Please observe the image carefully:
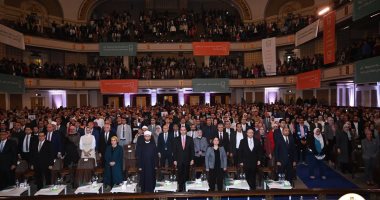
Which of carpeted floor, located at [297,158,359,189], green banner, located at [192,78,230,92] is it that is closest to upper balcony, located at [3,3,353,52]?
green banner, located at [192,78,230,92]

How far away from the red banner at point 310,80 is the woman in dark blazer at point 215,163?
10.3 m

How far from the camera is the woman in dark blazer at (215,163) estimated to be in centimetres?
830

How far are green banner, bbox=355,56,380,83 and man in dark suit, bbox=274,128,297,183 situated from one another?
194 inches

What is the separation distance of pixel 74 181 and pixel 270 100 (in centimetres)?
2506

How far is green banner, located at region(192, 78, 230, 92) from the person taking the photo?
23891 millimetres

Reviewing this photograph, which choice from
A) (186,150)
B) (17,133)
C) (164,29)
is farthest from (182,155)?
(164,29)

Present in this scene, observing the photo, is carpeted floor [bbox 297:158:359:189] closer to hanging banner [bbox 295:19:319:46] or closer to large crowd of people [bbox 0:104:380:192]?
large crowd of people [bbox 0:104:380:192]

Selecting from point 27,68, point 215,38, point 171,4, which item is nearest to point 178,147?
point 27,68

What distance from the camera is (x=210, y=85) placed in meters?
24.1

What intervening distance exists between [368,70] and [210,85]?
41.9ft

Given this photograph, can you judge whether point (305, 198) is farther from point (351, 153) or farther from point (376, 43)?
point (376, 43)

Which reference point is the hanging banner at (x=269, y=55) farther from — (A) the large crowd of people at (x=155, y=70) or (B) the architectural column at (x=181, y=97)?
(B) the architectural column at (x=181, y=97)

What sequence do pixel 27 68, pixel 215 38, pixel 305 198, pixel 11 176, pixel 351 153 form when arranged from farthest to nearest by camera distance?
1. pixel 215 38
2. pixel 27 68
3. pixel 351 153
4. pixel 11 176
5. pixel 305 198

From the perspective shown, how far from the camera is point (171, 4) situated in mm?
35031
